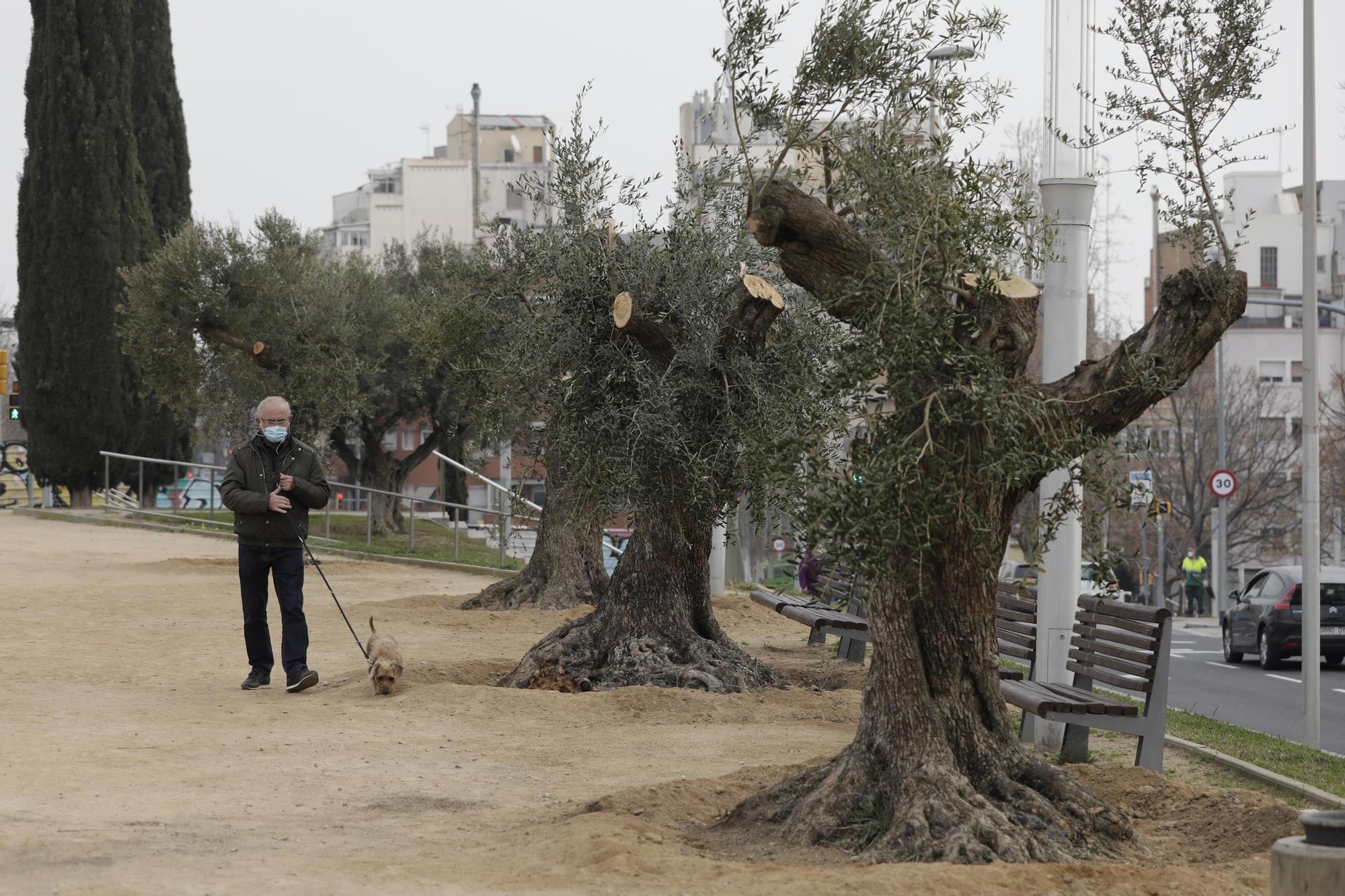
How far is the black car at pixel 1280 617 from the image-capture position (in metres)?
21.9

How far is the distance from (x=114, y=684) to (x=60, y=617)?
5001mm

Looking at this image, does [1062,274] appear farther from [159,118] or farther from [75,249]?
[159,118]

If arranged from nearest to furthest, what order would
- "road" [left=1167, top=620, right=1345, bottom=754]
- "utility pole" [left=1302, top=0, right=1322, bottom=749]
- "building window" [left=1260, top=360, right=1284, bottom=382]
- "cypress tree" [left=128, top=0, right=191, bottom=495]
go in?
"utility pole" [left=1302, top=0, right=1322, bottom=749] → "road" [left=1167, top=620, right=1345, bottom=754] → "cypress tree" [left=128, top=0, right=191, bottom=495] → "building window" [left=1260, top=360, right=1284, bottom=382]

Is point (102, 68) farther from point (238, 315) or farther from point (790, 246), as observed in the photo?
point (790, 246)

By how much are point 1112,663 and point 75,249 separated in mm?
29962

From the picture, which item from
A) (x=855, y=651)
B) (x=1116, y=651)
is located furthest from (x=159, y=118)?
(x=1116, y=651)

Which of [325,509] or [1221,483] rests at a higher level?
[1221,483]

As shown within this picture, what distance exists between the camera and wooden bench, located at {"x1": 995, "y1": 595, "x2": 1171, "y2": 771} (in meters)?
7.77

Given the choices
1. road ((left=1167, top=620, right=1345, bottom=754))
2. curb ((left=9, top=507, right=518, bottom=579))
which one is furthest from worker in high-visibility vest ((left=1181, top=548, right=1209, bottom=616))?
curb ((left=9, top=507, right=518, bottom=579))

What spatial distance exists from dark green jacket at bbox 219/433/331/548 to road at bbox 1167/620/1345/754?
7795mm

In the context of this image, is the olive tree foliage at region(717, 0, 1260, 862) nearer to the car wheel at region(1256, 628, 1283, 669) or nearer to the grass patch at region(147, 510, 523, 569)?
the car wheel at region(1256, 628, 1283, 669)

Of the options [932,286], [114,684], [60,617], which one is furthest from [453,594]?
[932,286]

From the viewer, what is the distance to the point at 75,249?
33.8 m

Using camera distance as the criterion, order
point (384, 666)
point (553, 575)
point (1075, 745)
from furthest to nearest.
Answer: point (553, 575)
point (384, 666)
point (1075, 745)
